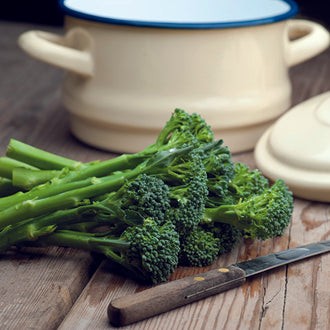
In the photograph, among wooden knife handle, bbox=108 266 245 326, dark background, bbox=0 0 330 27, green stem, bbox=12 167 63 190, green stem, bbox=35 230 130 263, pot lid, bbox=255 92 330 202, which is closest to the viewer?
wooden knife handle, bbox=108 266 245 326

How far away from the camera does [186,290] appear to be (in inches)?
28.3

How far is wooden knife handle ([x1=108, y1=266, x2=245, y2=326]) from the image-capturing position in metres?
0.68

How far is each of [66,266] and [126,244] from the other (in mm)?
137

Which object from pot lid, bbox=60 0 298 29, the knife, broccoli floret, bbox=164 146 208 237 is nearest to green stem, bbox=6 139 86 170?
broccoli floret, bbox=164 146 208 237

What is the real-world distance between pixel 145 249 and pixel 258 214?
0.18 metres

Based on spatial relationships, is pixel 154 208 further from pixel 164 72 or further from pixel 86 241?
pixel 164 72

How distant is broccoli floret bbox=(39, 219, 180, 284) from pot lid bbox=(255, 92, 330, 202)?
0.37m

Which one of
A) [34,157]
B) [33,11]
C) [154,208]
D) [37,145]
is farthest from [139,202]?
[33,11]

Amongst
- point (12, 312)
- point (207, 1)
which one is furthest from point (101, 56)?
point (12, 312)

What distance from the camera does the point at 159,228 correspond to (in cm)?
77

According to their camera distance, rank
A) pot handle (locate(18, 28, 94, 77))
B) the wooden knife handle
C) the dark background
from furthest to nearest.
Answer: the dark background → pot handle (locate(18, 28, 94, 77)) → the wooden knife handle

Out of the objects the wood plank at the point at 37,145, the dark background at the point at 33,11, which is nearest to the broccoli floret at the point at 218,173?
the wood plank at the point at 37,145

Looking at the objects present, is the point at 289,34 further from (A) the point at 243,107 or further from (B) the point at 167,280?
(B) the point at 167,280

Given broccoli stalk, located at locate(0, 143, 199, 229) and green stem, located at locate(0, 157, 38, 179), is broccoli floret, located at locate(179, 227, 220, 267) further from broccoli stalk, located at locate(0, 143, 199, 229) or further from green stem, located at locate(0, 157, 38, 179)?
green stem, located at locate(0, 157, 38, 179)
